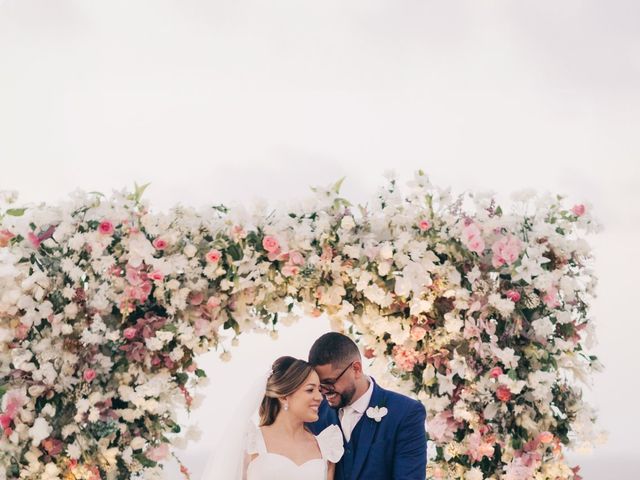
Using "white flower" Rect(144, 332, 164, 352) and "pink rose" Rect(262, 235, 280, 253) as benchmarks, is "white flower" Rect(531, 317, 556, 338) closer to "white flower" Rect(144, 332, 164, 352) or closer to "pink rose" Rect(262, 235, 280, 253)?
"pink rose" Rect(262, 235, 280, 253)

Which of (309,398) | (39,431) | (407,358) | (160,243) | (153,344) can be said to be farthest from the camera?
(407,358)

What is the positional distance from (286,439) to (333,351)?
0.68 meters

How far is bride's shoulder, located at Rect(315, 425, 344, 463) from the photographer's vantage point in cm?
598

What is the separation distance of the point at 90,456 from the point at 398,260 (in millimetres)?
2628

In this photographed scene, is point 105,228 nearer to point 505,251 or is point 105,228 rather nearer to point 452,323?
point 452,323

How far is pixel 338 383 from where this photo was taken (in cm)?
602

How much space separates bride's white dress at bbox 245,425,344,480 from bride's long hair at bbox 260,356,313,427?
0.45 feet

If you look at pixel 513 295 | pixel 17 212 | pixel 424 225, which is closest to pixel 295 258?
pixel 424 225

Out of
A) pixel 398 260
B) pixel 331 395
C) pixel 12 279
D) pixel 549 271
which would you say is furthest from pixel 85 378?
pixel 549 271

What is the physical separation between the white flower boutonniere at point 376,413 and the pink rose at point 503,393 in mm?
1075

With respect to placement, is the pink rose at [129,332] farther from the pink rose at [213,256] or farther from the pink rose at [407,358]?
the pink rose at [407,358]

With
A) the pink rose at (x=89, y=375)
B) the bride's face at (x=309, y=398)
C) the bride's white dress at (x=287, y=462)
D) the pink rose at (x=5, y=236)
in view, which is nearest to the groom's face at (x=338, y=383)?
the bride's face at (x=309, y=398)

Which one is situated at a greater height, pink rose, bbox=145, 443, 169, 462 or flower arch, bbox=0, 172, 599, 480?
flower arch, bbox=0, 172, 599, 480

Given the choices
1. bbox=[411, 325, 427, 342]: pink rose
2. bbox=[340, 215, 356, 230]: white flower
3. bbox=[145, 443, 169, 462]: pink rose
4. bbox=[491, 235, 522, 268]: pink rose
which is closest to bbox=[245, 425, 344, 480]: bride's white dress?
bbox=[145, 443, 169, 462]: pink rose
